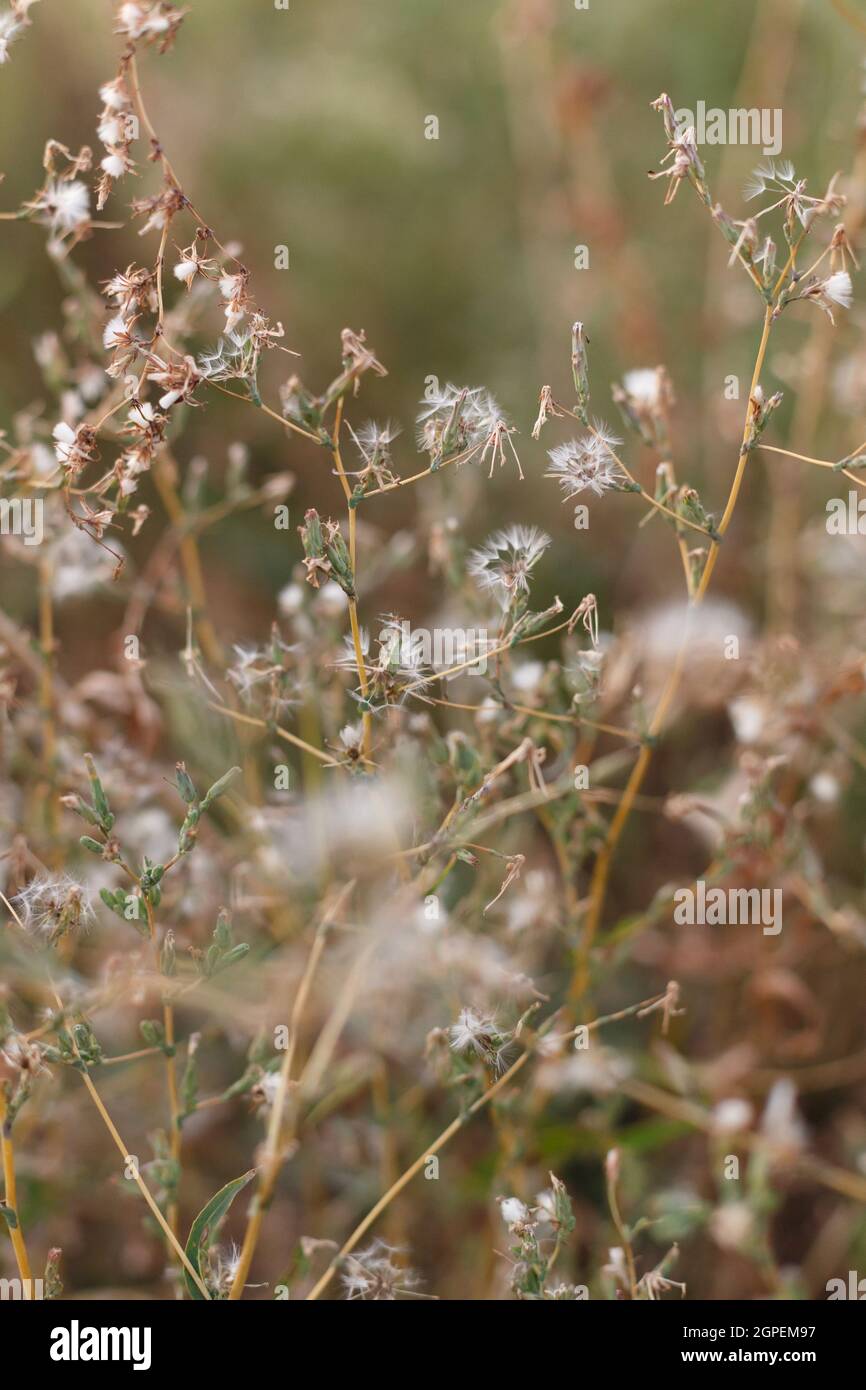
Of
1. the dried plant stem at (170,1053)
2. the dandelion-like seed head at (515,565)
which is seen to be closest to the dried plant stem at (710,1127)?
the dried plant stem at (170,1053)

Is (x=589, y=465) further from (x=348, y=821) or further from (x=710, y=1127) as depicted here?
(x=710, y=1127)

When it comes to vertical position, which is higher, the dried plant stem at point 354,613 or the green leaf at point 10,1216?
the dried plant stem at point 354,613

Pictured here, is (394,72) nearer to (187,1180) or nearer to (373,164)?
(373,164)

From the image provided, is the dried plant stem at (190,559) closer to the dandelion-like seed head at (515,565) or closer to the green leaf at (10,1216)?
the dandelion-like seed head at (515,565)

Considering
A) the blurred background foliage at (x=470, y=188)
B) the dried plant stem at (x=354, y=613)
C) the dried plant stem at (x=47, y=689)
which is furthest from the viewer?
the blurred background foliage at (x=470, y=188)

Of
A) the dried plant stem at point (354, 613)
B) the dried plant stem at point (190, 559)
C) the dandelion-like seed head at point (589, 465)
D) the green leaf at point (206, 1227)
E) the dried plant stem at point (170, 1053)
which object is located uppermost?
the dried plant stem at point (190, 559)
